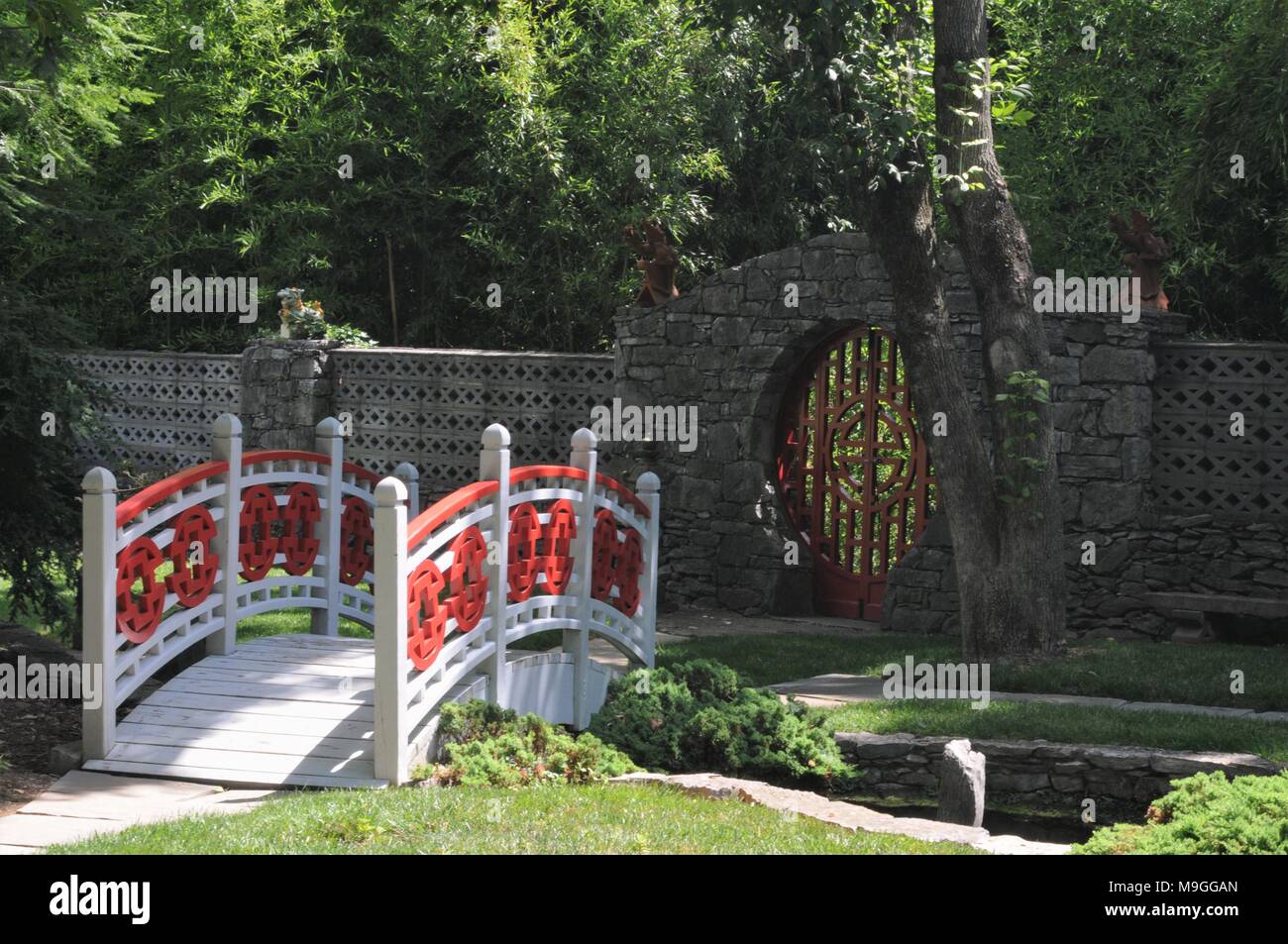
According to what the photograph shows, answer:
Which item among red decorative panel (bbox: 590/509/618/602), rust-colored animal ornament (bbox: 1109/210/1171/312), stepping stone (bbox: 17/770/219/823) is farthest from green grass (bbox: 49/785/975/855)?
rust-colored animal ornament (bbox: 1109/210/1171/312)

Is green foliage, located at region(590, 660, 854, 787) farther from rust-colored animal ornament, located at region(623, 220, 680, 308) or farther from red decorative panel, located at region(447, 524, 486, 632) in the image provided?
rust-colored animal ornament, located at region(623, 220, 680, 308)

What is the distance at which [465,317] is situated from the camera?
19.6 meters

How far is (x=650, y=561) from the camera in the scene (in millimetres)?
9742

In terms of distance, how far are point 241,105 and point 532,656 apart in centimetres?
1179

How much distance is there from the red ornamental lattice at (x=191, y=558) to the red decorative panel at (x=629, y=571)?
2412 millimetres

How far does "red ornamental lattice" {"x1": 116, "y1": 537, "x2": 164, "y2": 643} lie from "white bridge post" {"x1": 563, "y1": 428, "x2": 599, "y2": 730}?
2.26 m

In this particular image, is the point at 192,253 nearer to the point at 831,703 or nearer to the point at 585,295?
the point at 585,295

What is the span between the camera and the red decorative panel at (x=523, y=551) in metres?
8.54

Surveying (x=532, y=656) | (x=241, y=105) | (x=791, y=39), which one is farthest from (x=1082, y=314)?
(x=241, y=105)

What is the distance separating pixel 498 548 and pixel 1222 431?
6.51 metres

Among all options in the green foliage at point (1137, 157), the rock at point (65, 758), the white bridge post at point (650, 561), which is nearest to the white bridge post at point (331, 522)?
the white bridge post at point (650, 561)

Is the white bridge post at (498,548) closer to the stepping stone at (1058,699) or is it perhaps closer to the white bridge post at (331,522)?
the white bridge post at (331,522)

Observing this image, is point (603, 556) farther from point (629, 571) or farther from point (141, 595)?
point (141, 595)

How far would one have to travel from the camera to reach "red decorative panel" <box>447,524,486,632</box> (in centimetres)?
800
